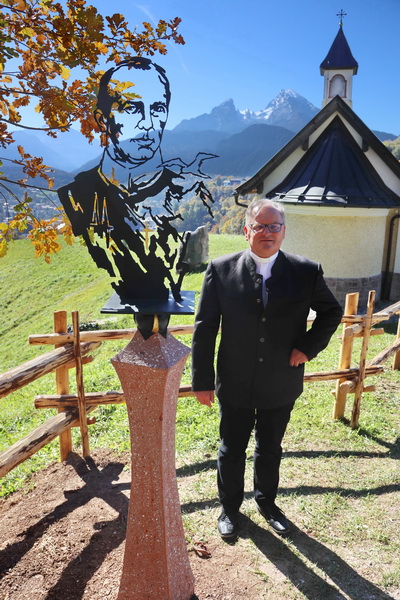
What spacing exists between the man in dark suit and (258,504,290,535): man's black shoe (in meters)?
0.64

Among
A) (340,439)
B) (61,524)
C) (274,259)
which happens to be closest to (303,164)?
(340,439)

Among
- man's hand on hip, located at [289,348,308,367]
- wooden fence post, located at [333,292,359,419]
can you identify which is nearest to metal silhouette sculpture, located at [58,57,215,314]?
man's hand on hip, located at [289,348,308,367]

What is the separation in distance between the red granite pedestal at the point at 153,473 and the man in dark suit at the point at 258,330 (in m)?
0.48

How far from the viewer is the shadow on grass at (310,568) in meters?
2.90

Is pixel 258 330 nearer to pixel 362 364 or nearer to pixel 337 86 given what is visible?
pixel 362 364

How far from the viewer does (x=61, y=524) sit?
357cm

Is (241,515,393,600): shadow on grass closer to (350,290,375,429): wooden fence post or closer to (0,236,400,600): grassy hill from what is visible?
(0,236,400,600): grassy hill

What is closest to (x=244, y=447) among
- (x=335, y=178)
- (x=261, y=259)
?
(x=261, y=259)

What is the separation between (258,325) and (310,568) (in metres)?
1.75

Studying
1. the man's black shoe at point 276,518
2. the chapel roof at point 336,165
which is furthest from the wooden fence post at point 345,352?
the chapel roof at point 336,165

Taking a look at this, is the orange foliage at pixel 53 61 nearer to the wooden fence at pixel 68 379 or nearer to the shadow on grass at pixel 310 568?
the wooden fence at pixel 68 379

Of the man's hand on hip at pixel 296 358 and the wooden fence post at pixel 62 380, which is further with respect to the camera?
the wooden fence post at pixel 62 380

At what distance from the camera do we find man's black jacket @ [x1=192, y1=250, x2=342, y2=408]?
9.54 ft

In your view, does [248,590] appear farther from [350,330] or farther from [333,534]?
[350,330]
